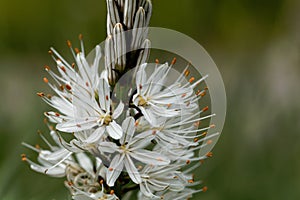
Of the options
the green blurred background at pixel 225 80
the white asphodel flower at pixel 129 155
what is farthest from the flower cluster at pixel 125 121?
the green blurred background at pixel 225 80

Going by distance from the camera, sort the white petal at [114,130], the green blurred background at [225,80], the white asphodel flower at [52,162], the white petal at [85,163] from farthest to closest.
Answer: the green blurred background at [225,80], the white petal at [85,163], the white asphodel flower at [52,162], the white petal at [114,130]

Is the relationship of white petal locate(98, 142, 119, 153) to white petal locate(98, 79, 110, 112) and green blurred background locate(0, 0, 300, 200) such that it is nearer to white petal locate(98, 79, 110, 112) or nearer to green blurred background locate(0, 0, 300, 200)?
white petal locate(98, 79, 110, 112)

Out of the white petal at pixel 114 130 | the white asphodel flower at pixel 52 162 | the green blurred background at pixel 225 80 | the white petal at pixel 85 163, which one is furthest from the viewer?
the green blurred background at pixel 225 80

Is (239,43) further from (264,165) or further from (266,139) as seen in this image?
(264,165)

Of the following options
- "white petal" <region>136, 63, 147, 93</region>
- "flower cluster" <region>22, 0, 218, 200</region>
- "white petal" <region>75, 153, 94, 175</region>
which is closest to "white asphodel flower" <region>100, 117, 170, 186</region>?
"flower cluster" <region>22, 0, 218, 200</region>

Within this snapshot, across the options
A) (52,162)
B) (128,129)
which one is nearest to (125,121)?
(128,129)

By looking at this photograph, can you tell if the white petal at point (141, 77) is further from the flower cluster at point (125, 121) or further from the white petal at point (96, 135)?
the white petal at point (96, 135)

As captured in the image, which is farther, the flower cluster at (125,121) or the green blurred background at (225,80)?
the green blurred background at (225,80)

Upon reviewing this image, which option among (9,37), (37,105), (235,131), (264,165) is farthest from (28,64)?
(264,165)

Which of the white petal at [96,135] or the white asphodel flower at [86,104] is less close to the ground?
the white asphodel flower at [86,104]
